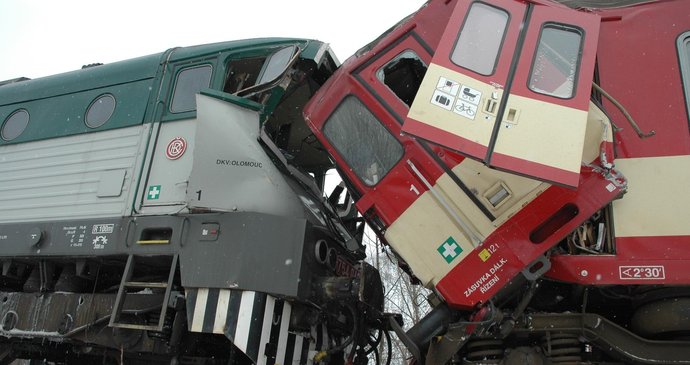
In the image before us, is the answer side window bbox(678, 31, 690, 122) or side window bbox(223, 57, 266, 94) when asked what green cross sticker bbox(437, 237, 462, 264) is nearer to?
side window bbox(678, 31, 690, 122)

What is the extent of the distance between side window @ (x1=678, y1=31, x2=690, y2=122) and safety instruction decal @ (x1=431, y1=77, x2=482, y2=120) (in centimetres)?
135

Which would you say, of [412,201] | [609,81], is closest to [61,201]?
[412,201]

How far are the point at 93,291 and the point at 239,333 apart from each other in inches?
93.4

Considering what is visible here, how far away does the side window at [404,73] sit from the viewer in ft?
13.1

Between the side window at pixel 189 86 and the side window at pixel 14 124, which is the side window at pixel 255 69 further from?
the side window at pixel 14 124

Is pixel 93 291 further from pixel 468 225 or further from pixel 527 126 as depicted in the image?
pixel 527 126

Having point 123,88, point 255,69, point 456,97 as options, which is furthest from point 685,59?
point 123,88

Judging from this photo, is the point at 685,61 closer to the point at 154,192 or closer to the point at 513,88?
the point at 513,88

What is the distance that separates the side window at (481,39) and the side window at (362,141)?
0.89 m

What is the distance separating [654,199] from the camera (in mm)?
3098

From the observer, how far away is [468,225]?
3.41 m

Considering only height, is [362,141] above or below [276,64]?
below

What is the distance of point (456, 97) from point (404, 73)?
4.20ft

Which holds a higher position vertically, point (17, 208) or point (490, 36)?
point (490, 36)
